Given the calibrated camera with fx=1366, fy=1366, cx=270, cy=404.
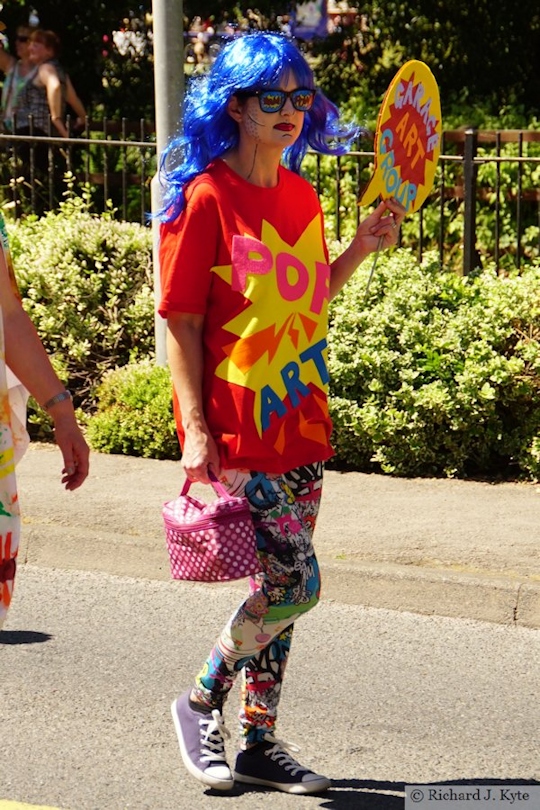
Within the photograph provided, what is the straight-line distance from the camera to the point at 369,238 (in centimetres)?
369

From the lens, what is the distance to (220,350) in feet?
11.1

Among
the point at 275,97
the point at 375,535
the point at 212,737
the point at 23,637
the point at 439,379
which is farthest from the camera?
the point at 439,379

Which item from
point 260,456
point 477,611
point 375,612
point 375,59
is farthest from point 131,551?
point 375,59

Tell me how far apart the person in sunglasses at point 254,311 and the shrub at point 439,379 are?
10.1 ft

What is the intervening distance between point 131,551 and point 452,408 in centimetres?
178

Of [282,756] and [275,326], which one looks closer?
[275,326]

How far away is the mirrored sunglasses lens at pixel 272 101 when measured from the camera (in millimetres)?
3330

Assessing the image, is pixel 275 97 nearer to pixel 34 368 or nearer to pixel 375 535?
pixel 34 368

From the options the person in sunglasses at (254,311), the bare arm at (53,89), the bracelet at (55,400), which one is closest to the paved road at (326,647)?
the person in sunglasses at (254,311)

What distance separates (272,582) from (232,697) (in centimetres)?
100

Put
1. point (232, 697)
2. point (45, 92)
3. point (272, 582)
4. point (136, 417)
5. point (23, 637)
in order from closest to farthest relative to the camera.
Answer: point (272, 582) < point (232, 697) < point (23, 637) < point (136, 417) < point (45, 92)

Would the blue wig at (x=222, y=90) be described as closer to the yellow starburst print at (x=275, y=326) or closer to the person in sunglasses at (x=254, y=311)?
the person in sunglasses at (x=254, y=311)

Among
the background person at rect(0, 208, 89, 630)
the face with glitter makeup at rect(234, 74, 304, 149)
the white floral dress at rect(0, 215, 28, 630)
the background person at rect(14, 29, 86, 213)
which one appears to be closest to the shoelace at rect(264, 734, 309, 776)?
the background person at rect(0, 208, 89, 630)

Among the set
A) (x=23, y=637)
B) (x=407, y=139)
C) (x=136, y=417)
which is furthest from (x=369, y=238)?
(x=136, y=417)
